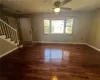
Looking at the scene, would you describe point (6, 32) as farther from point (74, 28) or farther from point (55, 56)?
point (74, 28)

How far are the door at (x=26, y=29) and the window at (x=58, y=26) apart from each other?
4.43 feet

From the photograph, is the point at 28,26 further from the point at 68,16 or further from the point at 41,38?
the point at 68,16

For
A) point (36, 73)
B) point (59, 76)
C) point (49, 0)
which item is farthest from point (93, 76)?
point (49, 0)

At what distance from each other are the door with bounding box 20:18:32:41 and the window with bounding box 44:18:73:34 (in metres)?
1.35

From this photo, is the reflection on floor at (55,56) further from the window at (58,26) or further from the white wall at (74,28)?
the window at (58,26)

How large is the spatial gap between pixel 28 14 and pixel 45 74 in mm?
5710

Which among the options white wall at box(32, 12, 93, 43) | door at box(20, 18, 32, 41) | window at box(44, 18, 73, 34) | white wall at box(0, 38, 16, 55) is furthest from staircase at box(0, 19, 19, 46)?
window at box(44, 18, 73, 34)

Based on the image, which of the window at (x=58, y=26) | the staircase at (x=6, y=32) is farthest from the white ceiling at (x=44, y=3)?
the window at (x=58, y=26)

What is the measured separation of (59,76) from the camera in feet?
8.20

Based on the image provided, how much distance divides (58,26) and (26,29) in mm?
2727

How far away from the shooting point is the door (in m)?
7.06

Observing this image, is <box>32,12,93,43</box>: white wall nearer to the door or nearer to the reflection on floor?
the door

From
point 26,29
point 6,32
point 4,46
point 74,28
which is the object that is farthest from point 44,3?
point 26,29

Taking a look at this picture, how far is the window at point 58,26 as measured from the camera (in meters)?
6.79
